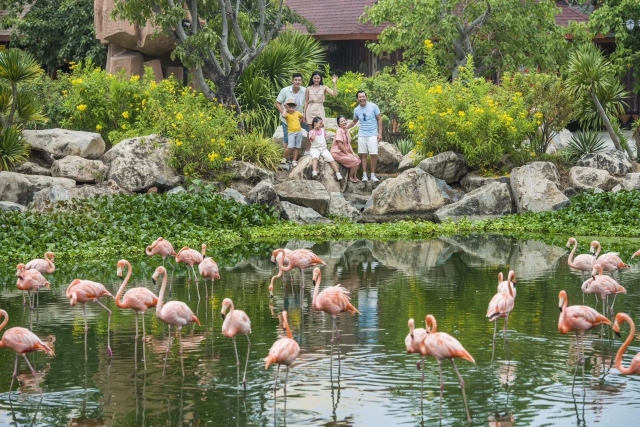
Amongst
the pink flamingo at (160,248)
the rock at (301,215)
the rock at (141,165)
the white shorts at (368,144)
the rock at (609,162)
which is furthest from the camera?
the rock at (609,162)

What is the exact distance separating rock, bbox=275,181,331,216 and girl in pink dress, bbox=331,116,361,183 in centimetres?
134

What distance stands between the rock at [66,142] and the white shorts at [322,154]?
4351mm

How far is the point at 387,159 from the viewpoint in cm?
2473

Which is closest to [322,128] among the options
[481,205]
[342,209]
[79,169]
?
[342,209]

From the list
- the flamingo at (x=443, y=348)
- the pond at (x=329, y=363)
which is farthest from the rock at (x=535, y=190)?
the flamingo at (x=443, y=348)

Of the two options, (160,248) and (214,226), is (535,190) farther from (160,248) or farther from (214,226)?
(160,248)

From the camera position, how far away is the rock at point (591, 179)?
73.7 feet

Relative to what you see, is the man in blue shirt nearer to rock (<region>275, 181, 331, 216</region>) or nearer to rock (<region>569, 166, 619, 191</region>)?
rock (<region>275, 181, 331, 216</region>)

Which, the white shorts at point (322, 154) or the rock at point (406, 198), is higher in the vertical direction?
the white shorts at point (322, 154)

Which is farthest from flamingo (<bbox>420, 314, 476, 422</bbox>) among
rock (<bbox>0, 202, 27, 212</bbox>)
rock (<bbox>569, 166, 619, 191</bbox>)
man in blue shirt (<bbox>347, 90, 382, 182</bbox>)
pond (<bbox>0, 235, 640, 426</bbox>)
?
rock (<bbox>569, 166, 619, 191</bbox>)

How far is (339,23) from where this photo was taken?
33156 mm

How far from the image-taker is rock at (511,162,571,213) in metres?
21.4

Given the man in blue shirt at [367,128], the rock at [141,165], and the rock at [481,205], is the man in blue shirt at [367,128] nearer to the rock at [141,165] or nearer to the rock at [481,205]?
the rock at [481,205]

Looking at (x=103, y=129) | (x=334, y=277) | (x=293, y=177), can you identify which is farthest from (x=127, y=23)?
(x=334, y=277)
